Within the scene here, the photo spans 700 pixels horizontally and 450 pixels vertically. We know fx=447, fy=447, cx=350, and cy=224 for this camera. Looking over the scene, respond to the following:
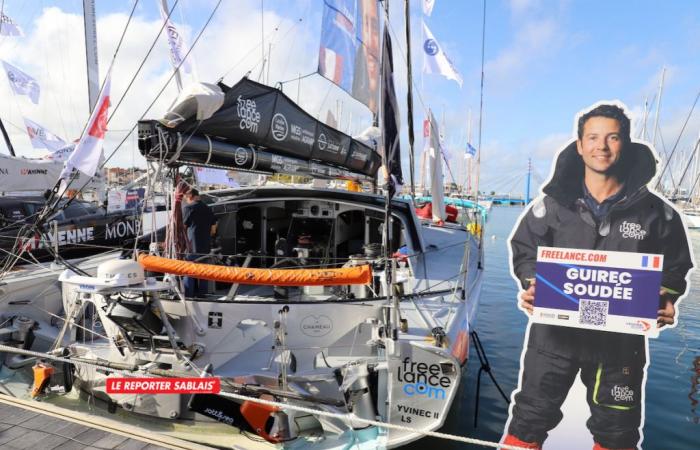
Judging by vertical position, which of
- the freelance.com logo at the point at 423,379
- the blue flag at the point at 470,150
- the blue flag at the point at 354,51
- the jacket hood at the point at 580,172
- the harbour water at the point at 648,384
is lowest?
the harbour water at the point at 648,384

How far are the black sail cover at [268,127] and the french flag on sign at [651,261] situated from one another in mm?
3260

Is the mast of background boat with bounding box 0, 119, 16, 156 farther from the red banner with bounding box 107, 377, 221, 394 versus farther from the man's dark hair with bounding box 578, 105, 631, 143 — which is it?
the man's dark hair with bounding box 578, 105, 631, 143

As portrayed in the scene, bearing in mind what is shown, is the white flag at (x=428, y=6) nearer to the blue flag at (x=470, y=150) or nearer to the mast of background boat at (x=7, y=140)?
the mast of background boat at (x=7, y=140)

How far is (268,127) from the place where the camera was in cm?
437

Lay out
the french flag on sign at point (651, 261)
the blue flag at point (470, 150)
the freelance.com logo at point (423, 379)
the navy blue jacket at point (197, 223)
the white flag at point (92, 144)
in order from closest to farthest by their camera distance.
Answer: the french flag on sign at point (651, 261) → the freelance.com logo at point (423, 379) → the white flag at point (92, 144) → the navy blue jacket at point (197, 223) → the blue flag at point (470, 150)

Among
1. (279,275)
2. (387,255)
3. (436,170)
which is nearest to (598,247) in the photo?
(387,255)

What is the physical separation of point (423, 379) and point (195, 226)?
10.9 ft

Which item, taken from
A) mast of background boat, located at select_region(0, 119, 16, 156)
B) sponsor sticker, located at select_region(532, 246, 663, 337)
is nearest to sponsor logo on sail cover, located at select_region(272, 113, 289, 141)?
sponsor sticker, located at select_region(532, 246, 663, 337)

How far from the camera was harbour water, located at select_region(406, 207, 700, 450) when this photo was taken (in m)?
5.10

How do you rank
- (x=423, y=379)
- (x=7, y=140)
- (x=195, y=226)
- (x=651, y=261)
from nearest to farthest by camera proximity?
(x=651, y=261) < (x=423, y=379) < (x=195, y=226) < (x=7, y=140)

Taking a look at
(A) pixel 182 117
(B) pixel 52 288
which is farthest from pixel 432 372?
(B) pixel 52 288

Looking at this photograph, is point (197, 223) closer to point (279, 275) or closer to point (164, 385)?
point (279, 275)

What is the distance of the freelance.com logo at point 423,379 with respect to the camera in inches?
140

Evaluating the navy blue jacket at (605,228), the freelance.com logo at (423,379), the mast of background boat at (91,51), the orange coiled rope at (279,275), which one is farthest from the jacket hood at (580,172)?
the mast of background boat at (91,51)
